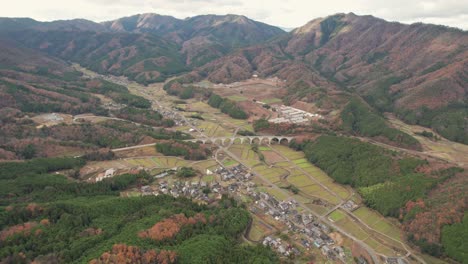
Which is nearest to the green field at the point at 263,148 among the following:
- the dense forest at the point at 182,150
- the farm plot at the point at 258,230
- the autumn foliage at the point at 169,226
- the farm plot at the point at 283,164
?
the farm plot at the point at 283,164

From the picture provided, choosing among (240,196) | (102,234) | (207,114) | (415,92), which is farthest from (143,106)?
(415,92)

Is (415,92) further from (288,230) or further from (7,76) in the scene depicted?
(7,76)

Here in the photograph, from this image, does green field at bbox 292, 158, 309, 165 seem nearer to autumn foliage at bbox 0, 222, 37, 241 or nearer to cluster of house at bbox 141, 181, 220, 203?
cluster of house at bbox 141, 181, 220, 203

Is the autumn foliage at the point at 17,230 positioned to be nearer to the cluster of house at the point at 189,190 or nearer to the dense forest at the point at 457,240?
the cluster of house at the point at 189,190

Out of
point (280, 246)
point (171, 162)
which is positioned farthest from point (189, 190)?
point (280, 246)

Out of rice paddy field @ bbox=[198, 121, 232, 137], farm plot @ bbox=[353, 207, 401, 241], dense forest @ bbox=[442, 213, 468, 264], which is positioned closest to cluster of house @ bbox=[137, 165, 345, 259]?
farm plot @ bbox=[353, 207, 401, 241]

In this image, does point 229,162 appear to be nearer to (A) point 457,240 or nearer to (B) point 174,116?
(B) point 174,116
